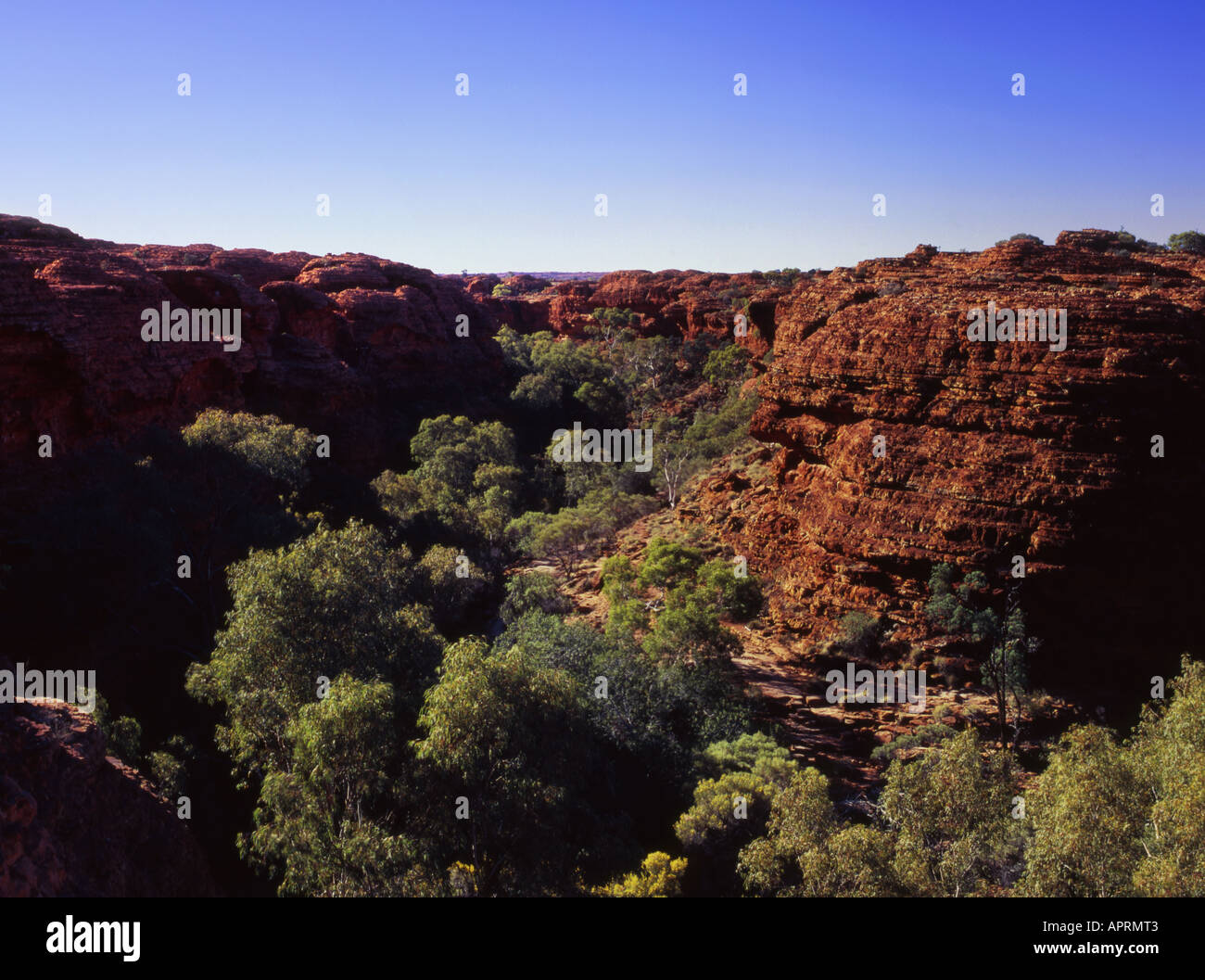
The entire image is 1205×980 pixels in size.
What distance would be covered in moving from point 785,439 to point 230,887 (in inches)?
844

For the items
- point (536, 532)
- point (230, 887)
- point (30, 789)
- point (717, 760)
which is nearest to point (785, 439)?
point (536, 532)

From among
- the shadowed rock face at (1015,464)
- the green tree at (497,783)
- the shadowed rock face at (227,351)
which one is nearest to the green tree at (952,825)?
the green tree at (497,783)

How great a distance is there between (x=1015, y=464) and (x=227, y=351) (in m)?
30.5

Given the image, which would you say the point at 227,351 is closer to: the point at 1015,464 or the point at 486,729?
Answer: the point at 486,729

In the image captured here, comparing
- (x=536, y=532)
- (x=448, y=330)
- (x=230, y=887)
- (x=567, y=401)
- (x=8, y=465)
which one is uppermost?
(x=448, y=330)

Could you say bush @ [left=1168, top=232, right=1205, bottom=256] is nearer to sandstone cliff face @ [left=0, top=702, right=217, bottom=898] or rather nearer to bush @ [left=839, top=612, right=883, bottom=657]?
bush @ [left=839, top=612, right=883, bottom=657]

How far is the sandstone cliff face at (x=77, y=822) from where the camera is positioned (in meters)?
7.33

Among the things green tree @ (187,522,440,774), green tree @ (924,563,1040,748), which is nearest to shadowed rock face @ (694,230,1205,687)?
green tree @ (924,563,1040,748)

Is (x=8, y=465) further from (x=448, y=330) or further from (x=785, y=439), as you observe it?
(x=448, y=330)

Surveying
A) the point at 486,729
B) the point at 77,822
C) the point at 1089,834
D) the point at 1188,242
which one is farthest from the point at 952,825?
the point at 1188,242

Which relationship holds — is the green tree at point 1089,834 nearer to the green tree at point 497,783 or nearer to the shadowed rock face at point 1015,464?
the green tree at point 497,783

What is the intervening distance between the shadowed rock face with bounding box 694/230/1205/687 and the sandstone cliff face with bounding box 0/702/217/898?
17.1 m

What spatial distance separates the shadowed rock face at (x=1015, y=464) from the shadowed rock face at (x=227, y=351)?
75.9 feet

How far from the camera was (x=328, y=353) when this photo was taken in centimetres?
3678
